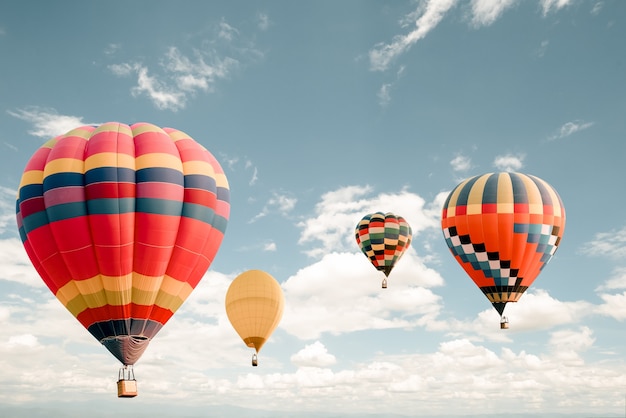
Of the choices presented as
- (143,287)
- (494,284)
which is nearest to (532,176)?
(494,284)

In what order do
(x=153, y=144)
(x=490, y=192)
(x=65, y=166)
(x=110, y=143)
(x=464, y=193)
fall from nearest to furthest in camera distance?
(x=65, y=166) < (x=110, y=143) < (x=153, y=144) < (x=490, y=192) < (x=464, y=193)

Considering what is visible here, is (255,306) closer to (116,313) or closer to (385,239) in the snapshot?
(385,239)

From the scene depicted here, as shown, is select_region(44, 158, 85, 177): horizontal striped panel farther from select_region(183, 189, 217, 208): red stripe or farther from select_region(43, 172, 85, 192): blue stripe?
select_region(183, 189, 217, 208): red stripe

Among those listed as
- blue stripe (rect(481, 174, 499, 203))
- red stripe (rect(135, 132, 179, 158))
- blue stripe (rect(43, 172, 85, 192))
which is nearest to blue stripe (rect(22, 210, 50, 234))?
blue stripe (rect(43, 172, 85, 192))

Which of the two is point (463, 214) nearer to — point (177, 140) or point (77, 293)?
point (177, 140)

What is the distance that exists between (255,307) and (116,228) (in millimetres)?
16538

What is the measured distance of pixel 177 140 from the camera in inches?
963

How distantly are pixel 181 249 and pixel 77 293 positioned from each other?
395cm

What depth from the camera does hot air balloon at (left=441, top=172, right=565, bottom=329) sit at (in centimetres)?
3055

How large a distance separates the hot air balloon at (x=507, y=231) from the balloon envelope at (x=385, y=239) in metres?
13.5

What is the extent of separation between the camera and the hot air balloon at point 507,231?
3055cm

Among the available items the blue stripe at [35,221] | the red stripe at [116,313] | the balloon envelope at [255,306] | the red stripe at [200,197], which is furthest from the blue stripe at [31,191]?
the balloon envelope at [255,306]

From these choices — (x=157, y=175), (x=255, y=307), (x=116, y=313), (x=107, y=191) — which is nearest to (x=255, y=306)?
(x=255, y=307)

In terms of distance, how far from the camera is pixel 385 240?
45188 mm
